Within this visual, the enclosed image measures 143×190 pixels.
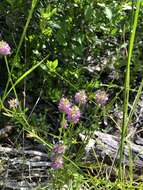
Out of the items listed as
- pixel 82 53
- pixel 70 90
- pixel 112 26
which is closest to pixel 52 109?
pixel 70 90

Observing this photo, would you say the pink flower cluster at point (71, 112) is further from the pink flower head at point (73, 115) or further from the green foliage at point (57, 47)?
the green foliage at point (57, 47)

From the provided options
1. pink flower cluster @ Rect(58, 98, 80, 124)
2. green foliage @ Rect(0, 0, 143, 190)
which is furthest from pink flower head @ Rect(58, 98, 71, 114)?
green foliage @ Rect(0, 0, 143, 190)

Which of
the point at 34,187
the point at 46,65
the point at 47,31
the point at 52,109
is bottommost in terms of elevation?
the point at 34,187

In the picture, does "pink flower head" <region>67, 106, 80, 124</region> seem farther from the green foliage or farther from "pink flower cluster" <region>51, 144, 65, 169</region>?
the green foliage

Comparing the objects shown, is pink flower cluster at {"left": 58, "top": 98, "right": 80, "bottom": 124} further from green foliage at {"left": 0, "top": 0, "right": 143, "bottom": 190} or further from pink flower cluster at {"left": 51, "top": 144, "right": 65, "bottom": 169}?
green foliage at {"left": 0, "top": 0, "right": 143, "bottom": 190}

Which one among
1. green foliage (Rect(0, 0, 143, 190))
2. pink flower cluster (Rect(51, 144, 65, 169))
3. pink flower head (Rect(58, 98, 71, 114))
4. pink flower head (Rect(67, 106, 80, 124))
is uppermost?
green foliage (Rect(0, 0, 143, 190))

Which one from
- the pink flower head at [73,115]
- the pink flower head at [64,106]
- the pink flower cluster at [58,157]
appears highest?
the pink flower head at [64,106]

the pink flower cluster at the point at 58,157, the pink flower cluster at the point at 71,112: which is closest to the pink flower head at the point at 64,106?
the pink flower cluster at the point at 71,112

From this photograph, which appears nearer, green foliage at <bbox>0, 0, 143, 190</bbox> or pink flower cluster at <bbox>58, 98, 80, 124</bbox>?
pink flower cluster at <bbox>58, 98, 80, 124</bbox>

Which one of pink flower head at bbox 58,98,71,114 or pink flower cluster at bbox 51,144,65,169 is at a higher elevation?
pink flower head at bbox 58,98,71,114

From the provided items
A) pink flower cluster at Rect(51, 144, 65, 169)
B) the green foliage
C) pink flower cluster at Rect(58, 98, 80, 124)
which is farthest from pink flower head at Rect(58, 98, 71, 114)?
the green foliage

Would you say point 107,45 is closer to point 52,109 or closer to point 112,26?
point 112,26
